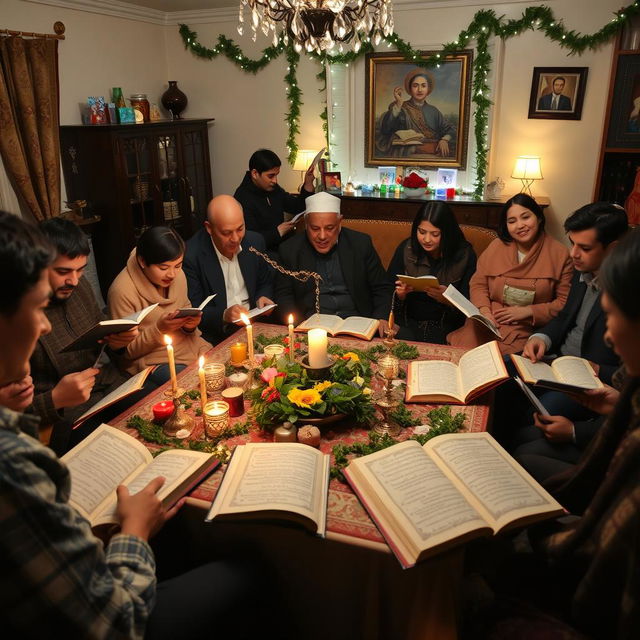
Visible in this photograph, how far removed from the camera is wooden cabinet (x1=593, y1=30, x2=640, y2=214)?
423 cm

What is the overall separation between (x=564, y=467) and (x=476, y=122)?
4.31 m

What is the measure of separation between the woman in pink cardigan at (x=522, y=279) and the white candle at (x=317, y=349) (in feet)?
3.92

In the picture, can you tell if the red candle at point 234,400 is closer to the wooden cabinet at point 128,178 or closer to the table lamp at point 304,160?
the wooden cabinet at point 128,178

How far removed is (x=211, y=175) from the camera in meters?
6.39

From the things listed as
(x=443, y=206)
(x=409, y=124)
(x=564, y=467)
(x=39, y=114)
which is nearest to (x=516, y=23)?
(x=409, y=124)

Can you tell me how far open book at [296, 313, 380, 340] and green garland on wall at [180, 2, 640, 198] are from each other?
3360mm

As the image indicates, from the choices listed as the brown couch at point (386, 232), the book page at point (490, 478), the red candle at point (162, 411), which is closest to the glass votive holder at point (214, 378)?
the red candle at point (162, 411)

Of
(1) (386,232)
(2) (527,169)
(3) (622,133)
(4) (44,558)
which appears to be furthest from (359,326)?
(3) (622,133)

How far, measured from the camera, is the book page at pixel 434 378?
6.26ft

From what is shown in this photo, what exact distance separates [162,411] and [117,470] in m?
0.28

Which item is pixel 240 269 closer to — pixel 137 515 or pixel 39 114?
pixel 137 515

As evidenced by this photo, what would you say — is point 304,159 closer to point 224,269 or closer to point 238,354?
point 224,269

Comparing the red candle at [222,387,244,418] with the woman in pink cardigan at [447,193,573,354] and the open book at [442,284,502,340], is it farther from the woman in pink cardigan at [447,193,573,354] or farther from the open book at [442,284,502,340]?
the woman in pink cardigan at [447,193,573,354]

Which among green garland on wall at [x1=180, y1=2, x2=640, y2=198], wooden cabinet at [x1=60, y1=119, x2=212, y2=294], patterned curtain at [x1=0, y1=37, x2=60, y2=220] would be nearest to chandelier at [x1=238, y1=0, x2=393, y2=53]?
patterned curtain at [x1=0, y1=37, x2=60, y2=220]
